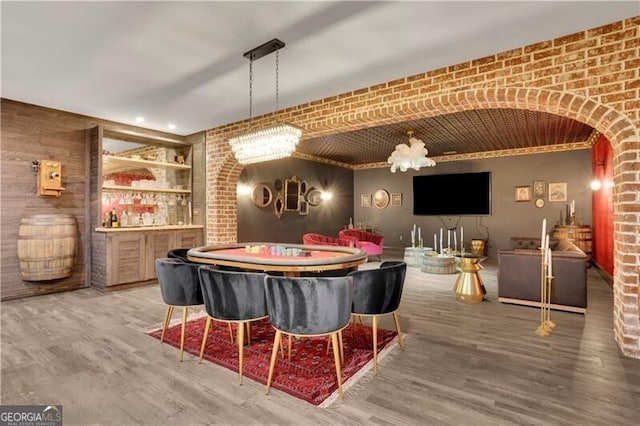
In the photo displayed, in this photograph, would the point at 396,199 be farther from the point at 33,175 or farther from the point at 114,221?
the point at 33,175

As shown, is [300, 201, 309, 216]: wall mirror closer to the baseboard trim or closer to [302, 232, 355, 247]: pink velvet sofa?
[302, 232, 355, 247]: pink velvet sofa

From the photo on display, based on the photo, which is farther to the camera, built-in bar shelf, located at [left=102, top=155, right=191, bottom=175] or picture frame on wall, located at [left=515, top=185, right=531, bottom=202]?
picture frame on wall, located at [left=515, top=185, right=531, bottom=202]

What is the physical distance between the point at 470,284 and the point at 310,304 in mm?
2967

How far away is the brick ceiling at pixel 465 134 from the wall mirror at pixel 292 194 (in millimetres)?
821

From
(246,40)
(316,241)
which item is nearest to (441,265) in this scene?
(316,241)

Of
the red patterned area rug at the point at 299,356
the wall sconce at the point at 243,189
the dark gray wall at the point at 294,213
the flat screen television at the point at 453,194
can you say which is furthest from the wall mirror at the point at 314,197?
the red patterned area rug at the point at 299,356

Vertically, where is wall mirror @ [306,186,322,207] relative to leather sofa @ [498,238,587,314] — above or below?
above

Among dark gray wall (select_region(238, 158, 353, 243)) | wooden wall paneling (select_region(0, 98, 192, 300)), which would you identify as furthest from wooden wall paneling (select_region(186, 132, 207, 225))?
dark gray wall (select_region(238, 158, 353, 243))

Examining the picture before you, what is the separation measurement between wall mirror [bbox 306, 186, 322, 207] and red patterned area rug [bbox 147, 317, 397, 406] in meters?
5.56

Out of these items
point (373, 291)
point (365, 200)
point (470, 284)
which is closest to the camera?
point (373, 291)

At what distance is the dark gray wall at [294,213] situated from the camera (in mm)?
6969

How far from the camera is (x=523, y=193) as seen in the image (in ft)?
25.4

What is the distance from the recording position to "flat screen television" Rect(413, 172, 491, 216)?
324 inches

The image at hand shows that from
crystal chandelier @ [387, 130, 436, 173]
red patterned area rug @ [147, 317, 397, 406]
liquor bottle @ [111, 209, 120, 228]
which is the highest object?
crystal chandelier @ [387, 130, 436, 173]
